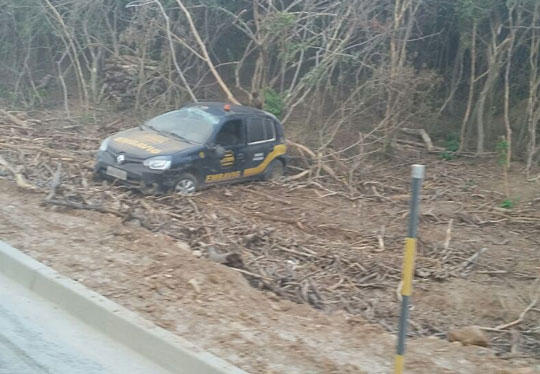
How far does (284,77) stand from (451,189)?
20.4ft

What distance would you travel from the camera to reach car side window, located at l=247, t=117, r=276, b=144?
1341 centimetres

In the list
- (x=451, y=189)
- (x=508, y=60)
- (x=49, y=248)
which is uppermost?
(x=508, y=60)

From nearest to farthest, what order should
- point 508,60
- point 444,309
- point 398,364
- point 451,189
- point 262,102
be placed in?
1. point 398,364
2. point 444,309
3. point 451,189
4. point 508,60
5. point 262,102

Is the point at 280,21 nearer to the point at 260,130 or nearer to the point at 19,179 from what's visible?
the point at 260,130

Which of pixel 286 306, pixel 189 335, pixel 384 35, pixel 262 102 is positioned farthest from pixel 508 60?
pixel 189 335

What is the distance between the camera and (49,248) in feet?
25.1

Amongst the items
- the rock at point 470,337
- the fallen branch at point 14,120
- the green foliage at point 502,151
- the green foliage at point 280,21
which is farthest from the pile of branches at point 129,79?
the rock at point 470,337

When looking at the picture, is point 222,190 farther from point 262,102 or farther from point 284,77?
point 284,77

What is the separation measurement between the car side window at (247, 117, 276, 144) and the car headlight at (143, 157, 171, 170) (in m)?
2.29

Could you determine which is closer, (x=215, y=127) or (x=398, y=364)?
(x=398, y=364)

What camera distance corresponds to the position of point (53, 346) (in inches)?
220

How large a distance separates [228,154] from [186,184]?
1.25m

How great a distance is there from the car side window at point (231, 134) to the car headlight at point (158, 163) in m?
1.38

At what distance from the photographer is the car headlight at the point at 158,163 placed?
11336mm
